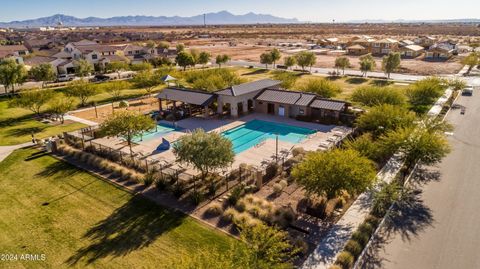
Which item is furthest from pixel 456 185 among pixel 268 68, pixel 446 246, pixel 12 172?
pixel 268 68

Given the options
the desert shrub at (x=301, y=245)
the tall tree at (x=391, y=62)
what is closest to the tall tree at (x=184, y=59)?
the tall tree at (x=391, y=62)

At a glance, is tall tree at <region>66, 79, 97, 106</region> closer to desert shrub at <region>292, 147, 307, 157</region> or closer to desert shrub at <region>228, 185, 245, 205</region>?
desert shrub at <region>292, 147, 307, 157</region>

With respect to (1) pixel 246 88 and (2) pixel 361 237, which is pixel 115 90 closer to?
(1) pixel 246 88

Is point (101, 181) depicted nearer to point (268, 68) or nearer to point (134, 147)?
point (134, 147)

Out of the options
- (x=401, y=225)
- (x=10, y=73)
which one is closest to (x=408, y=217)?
(x=401, y=225)

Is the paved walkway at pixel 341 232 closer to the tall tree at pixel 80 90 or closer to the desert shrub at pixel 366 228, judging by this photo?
the desert shrub at pixel 366 228

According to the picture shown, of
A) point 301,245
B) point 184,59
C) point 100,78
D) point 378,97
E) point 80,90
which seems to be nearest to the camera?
point 301,245

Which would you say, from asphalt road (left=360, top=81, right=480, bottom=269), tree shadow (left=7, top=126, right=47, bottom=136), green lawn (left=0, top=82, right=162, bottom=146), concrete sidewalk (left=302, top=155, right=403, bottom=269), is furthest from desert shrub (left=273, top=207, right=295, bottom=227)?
tree shadow (left=7, top=126, right=47, bottom=136)
